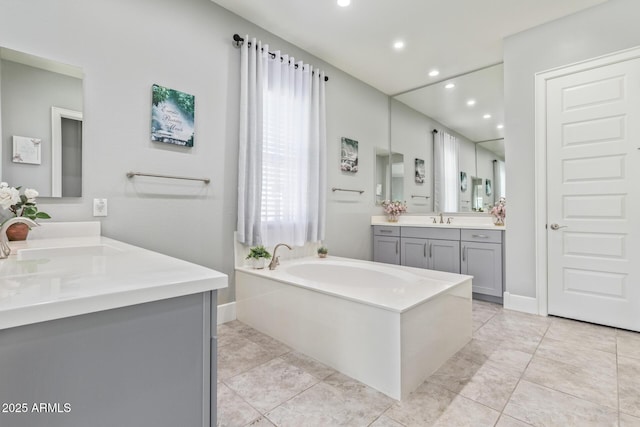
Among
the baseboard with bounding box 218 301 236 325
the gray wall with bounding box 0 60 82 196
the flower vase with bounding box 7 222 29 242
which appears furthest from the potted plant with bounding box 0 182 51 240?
the baseboard with bounding box 218 301 236 325

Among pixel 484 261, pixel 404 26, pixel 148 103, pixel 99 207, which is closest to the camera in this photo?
pixel 99 207

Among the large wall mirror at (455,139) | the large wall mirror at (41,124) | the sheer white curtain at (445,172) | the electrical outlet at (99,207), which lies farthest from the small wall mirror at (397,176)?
the large wall mirror at (41,124)

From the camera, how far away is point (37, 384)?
0.50 metres

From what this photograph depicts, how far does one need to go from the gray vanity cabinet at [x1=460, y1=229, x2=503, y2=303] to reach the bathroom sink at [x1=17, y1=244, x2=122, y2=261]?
3.15 m

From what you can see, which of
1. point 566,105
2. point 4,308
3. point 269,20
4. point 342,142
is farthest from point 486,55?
point 4,308

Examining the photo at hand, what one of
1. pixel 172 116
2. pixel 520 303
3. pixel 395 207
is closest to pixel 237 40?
pixel 172 116

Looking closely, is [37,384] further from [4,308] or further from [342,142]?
[342,142]

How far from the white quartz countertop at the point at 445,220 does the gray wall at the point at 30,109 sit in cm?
331

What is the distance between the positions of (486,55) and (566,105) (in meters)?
1.04

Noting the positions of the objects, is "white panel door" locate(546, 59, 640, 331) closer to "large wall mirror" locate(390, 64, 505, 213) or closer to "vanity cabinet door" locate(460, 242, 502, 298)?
"vanity cabinet door" locate(460, 242, 502, 298)

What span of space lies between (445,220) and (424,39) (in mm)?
2051

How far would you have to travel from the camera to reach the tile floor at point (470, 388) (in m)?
1.40

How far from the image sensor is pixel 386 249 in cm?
397

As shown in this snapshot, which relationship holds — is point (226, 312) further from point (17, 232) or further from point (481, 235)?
point (481, 235)
